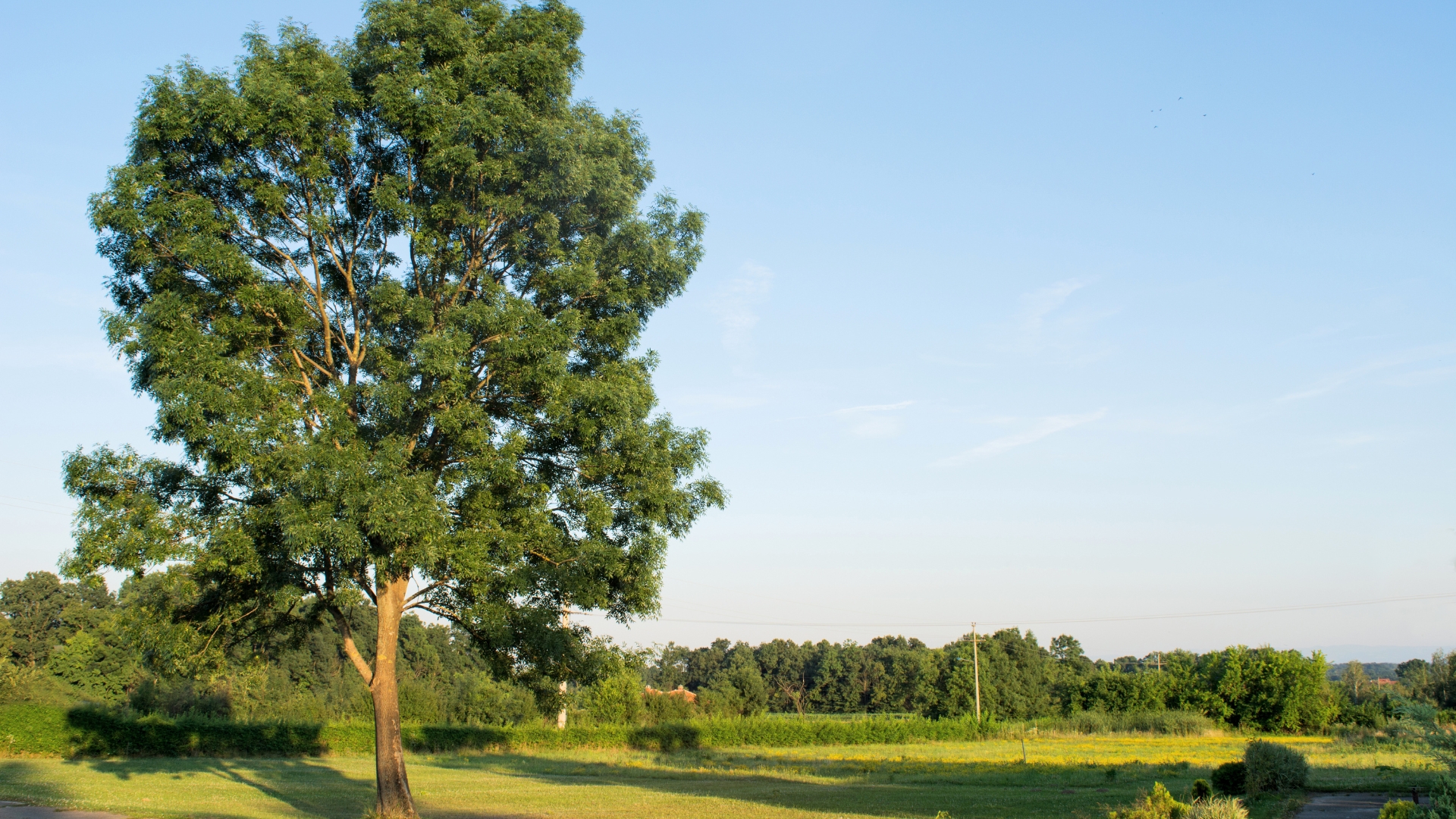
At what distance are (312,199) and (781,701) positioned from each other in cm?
10026

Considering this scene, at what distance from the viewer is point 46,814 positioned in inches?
610

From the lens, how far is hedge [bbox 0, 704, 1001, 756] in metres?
36.2

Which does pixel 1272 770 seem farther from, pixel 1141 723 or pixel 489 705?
pixel 489 705

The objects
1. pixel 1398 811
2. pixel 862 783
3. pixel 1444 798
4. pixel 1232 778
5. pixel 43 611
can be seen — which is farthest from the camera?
pixel 43 611

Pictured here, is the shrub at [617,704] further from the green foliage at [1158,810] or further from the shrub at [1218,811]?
the shrub at [1218,811]

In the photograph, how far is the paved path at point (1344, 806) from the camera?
14938 mm

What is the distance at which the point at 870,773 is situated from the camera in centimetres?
3023

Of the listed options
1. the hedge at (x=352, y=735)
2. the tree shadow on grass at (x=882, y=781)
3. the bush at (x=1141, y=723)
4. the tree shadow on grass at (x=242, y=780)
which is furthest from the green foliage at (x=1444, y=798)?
the bush at (x=1141, y=723)

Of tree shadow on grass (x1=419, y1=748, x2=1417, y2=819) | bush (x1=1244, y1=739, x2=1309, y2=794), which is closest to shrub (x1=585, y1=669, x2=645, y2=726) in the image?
tree shadow on grass (x1=419, y1=748, x2=1417, y2=819)

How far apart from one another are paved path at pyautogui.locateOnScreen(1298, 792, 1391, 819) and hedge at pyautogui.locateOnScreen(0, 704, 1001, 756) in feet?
86.8

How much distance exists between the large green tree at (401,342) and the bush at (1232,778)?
1291 cm

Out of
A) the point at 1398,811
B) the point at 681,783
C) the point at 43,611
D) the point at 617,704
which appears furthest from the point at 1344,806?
the point at 43,611

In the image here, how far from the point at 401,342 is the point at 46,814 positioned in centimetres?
1052

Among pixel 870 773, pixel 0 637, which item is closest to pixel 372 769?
pixel 870 773
